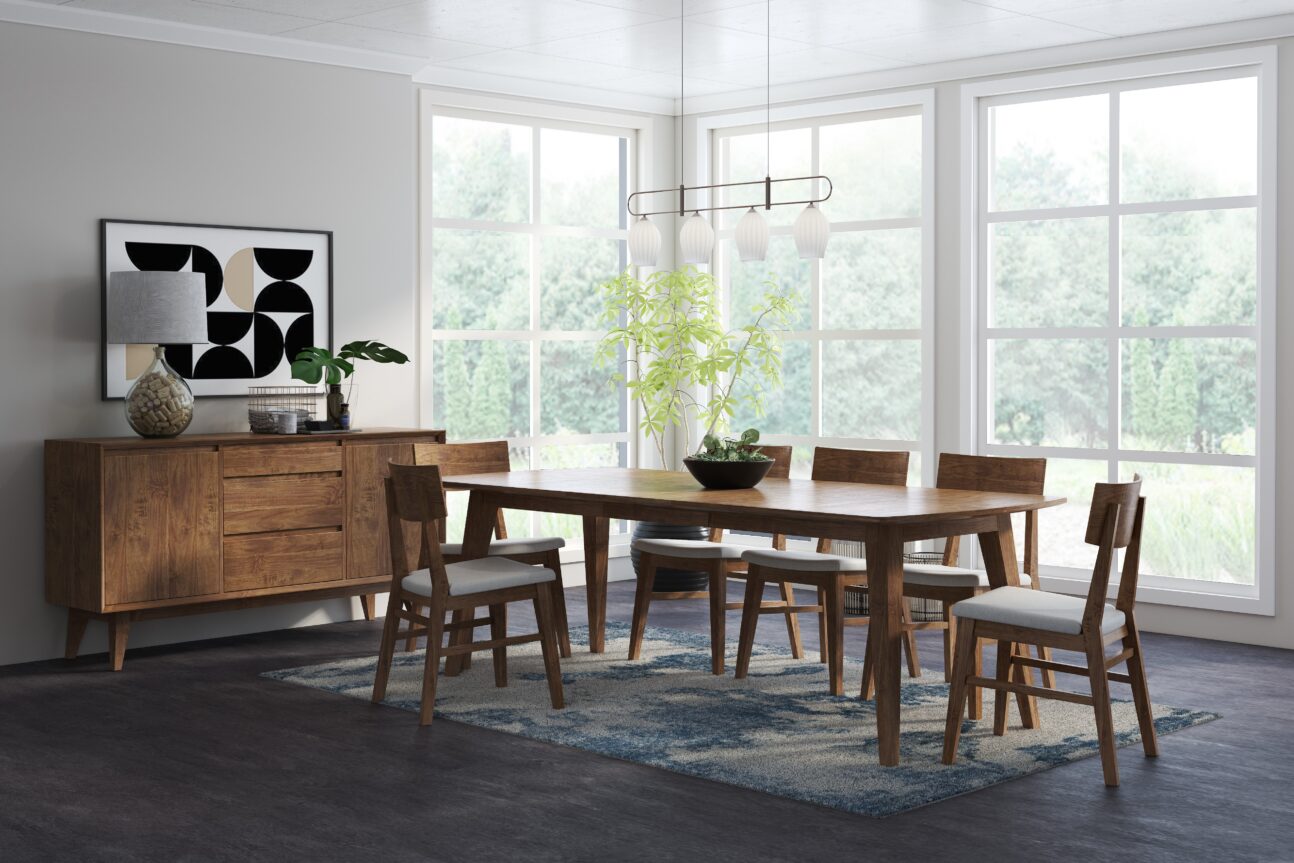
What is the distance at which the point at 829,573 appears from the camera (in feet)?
18.0

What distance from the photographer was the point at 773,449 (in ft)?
20.5

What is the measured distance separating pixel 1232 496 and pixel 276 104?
4572 mm

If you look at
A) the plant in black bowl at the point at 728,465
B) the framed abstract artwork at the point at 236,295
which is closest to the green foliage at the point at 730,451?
the plant in black bowl at the point at 728,465

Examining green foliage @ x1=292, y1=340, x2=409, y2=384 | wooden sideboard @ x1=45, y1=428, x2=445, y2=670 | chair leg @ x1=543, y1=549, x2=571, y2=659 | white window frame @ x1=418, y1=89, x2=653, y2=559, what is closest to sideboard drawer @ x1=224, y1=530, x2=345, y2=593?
wooden sideboard @ x1=45, y1=428, x2=445, y2=670

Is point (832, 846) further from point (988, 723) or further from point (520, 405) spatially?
point (520, 405)

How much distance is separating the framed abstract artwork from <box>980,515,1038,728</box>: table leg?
3310 mm

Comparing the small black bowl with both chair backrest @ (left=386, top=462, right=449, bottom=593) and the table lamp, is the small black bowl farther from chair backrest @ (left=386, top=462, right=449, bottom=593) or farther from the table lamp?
the table lamp

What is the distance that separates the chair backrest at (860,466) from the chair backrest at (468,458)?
4.31 ft

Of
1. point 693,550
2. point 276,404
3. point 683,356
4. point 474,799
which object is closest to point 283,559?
point 276,404

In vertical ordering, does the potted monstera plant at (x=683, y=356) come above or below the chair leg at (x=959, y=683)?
above

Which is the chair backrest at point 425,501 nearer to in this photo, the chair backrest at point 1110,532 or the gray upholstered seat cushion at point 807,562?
the gray upholstered seat cushion at point 807,562

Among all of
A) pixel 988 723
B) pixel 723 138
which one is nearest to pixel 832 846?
pixel 988 723

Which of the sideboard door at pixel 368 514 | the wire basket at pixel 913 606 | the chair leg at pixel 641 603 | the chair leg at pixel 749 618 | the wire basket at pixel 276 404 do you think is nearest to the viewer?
the chair leg at pixel 749 618

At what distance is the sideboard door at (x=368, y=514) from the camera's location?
661 cm
